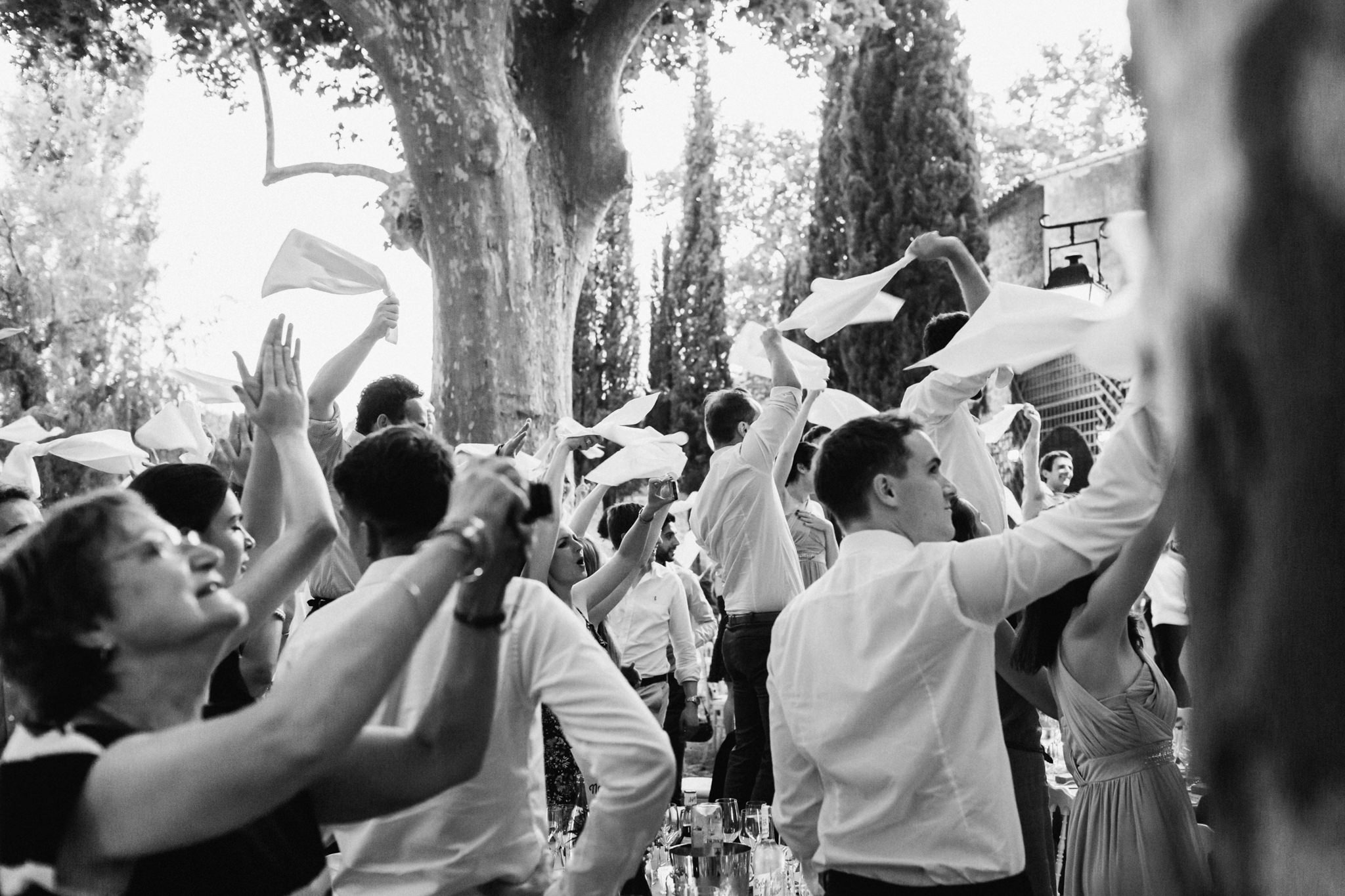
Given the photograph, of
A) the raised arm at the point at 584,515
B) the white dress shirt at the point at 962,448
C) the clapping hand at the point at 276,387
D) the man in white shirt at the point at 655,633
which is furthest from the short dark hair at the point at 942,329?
the man in white shirt at the point at 655,633

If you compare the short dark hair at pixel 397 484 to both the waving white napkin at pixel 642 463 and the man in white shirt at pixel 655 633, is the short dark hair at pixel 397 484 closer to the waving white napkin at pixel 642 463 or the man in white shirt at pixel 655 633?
the waving white napkin at pixel 642 463

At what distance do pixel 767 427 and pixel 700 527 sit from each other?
116cm

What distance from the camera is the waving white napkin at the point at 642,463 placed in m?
5.19

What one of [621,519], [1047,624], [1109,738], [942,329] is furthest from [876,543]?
[621,519]

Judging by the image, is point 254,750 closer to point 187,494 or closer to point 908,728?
point 908,728

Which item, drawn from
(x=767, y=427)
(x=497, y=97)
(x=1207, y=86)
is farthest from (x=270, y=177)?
(x=1207, y=86)

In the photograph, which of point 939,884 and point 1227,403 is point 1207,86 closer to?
point 1227,403

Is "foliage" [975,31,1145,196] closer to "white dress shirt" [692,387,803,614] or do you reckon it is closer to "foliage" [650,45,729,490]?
"foliage" [650,45,729,490]

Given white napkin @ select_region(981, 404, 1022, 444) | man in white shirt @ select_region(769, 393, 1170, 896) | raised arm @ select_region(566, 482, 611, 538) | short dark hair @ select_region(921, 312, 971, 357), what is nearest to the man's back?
man in white shirt @ select_region(769, 393, 1170, 896)

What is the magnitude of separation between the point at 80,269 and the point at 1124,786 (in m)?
26.9

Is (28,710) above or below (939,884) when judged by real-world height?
above

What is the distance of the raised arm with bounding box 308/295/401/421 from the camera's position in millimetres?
4242

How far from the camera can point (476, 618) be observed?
177 centimetres

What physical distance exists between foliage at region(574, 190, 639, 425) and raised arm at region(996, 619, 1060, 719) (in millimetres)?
27509
